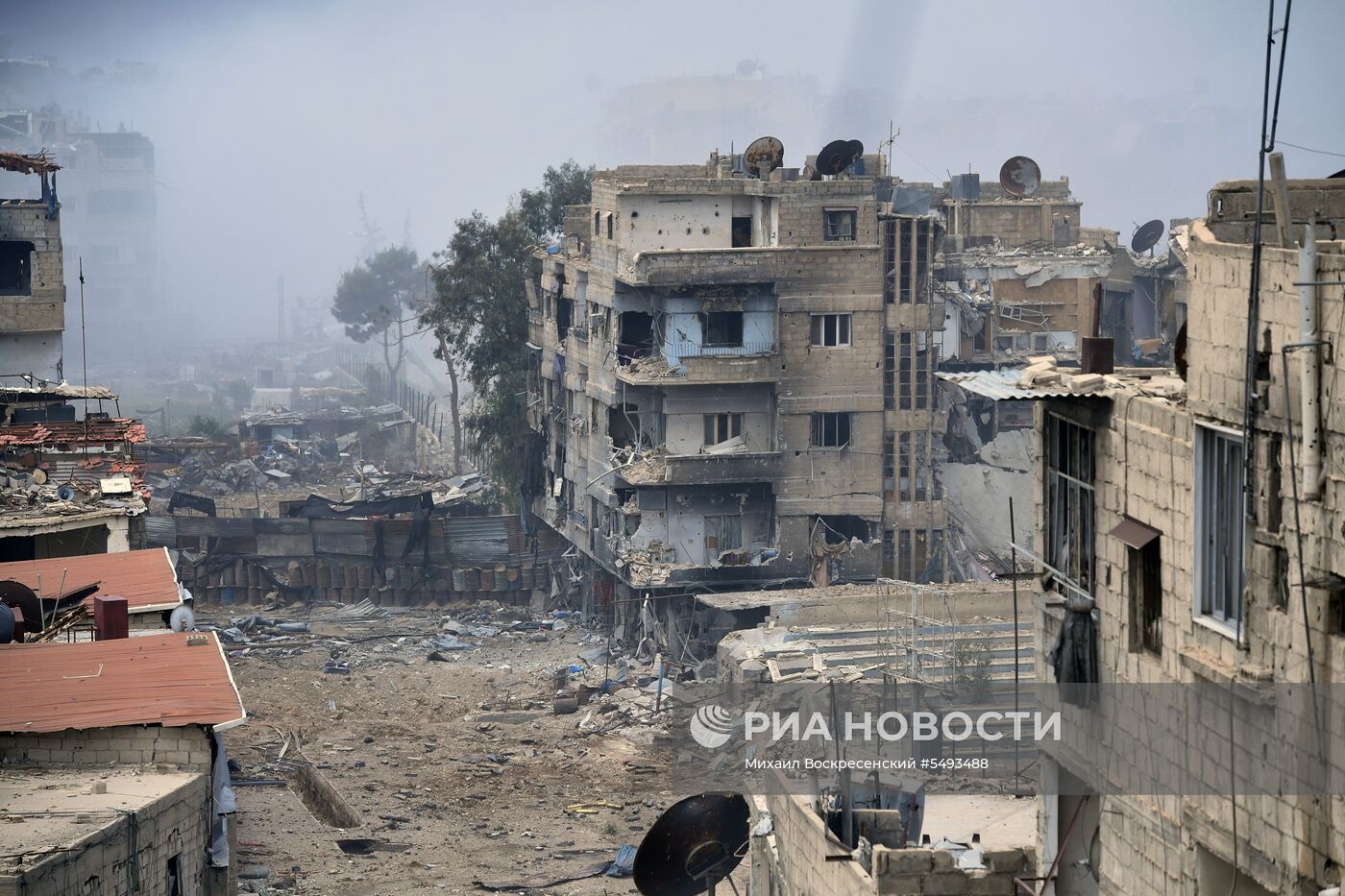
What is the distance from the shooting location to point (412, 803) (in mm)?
27047

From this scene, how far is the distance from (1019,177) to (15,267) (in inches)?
981

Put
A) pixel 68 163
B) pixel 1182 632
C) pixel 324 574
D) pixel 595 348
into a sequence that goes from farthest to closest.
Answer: pixel 68 163 < pixel 324 574 < pixel 595 348 < pixel 1182 632

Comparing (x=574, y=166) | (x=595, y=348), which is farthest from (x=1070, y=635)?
(x=574, y=166)

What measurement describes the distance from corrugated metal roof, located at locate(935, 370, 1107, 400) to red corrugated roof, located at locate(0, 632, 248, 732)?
7.09 m

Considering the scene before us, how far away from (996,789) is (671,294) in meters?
17.9

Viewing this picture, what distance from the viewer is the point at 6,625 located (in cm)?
1889

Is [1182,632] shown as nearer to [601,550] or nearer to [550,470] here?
[601,550]

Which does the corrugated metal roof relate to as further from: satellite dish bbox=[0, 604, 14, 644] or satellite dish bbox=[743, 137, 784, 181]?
satellite dish bbox=[743, 137, 784, 181]

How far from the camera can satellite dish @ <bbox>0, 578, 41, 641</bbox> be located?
19.8 meters

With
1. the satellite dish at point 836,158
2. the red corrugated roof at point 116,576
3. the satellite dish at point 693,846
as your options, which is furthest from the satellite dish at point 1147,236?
the satellite dish at point 693,846

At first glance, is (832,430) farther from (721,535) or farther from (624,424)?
(624,424)

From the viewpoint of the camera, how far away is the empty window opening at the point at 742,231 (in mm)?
38250

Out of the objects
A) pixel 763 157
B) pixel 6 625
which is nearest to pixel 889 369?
pixel 763 157

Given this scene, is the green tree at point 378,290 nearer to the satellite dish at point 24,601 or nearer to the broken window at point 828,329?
the broken window at point 828,329
